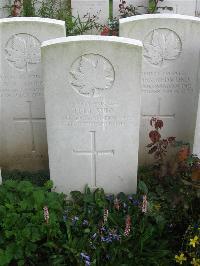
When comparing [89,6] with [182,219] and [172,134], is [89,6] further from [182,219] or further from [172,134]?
[182,219]

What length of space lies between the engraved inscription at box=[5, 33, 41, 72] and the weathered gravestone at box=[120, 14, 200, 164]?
3.02 feet

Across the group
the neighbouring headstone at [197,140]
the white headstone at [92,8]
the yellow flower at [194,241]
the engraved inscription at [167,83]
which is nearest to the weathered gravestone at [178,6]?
the white headstone at [92,8]

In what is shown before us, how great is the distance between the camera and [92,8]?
7398mm

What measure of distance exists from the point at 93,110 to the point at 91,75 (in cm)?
34

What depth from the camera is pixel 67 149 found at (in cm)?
374

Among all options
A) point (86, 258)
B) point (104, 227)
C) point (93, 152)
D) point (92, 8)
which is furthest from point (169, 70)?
point (92, 8)

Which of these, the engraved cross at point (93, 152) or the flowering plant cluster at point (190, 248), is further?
the engraved cross at point (93, 152)

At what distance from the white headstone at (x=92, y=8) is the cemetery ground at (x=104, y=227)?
4558mm

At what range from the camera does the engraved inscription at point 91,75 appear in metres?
3.32

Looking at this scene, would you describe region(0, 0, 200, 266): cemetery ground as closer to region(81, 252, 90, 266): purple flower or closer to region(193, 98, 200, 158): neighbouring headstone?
region(81, 252, 90, 266): purple flower

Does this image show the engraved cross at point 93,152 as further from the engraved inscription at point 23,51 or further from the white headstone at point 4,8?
the white headstone at point 4,8

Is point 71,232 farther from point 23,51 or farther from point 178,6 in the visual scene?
point 178,6

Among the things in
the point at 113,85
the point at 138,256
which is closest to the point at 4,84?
the point at 113,85

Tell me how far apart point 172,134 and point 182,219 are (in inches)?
48.3
